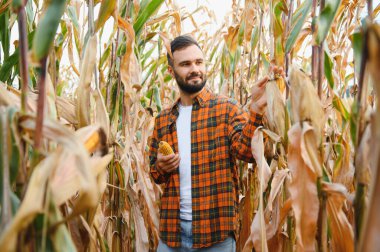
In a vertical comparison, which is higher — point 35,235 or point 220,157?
point 220,157

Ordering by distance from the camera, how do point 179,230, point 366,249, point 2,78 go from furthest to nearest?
point 179,230
point 2,78
point 366,249

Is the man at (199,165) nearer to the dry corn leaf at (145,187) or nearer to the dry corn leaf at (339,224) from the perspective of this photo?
the dry corn leaf at (145,187)

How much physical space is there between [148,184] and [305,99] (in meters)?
0.79

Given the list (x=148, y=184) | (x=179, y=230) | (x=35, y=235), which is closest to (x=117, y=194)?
(x=148, y=184)

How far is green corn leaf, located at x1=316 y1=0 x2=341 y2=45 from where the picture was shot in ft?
2.36

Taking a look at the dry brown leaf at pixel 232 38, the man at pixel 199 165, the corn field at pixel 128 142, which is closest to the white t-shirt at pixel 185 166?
the man at pixel 199 165

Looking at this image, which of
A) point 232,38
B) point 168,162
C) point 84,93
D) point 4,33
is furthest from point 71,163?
point 232,38

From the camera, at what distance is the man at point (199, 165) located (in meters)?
1.39

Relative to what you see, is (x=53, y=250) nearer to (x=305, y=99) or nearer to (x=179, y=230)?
(x=305, y=99)

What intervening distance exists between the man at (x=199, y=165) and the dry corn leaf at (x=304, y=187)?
55cm

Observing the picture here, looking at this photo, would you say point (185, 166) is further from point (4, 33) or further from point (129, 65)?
point (4, 33)

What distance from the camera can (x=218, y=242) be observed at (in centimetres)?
138

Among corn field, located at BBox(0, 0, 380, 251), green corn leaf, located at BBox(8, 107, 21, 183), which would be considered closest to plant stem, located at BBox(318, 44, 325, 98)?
corn field, located at BBox(0, 0, 380, 251)

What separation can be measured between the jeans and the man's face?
523 mm
